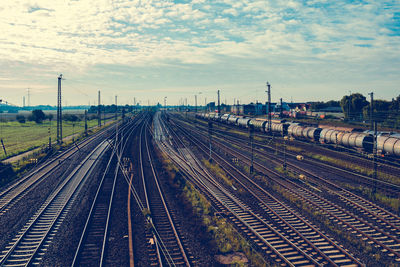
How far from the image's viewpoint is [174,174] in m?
28.7

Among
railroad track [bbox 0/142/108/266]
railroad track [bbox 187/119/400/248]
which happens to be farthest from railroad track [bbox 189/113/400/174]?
railroad track [bbox 0/142/108/266]

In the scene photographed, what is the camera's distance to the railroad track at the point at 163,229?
12.8m

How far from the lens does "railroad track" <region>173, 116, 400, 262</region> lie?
1399 cm

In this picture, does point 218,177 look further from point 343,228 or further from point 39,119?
point 39,119

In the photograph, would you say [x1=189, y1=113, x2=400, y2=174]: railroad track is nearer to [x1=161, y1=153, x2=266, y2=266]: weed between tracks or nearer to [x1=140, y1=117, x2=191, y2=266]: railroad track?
[x1=161, y1=153, x2=266, y2=266]: weed between tracks

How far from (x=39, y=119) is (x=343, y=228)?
120 meters

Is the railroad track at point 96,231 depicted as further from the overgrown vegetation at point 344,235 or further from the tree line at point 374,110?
the tree line at point 374,110

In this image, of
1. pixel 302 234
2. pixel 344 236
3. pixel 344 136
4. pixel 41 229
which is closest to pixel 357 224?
pixel 344 236

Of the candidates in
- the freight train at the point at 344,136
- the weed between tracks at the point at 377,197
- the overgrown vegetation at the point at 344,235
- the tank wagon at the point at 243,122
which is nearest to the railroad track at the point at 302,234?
the overgrown vegetation at the point at 344,235

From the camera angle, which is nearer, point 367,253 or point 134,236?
point 367,253

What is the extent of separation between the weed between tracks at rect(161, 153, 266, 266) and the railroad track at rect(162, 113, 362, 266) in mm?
1676

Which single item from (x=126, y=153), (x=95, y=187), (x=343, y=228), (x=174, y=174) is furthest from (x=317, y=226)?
(x=126, y=153)

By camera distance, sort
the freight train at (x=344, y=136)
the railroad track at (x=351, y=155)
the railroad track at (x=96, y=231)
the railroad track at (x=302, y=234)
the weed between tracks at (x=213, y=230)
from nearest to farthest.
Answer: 1. the railroad track at (x=302, y=234)
2. the railroad track at (x=96, y=231)
3. the weed between tracks at (x=213, y=230)
4. the railroad track at (x=351, y=155)
5. the freight train at (x=344, y=136)

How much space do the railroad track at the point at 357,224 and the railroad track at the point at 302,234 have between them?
2061 millimetres
